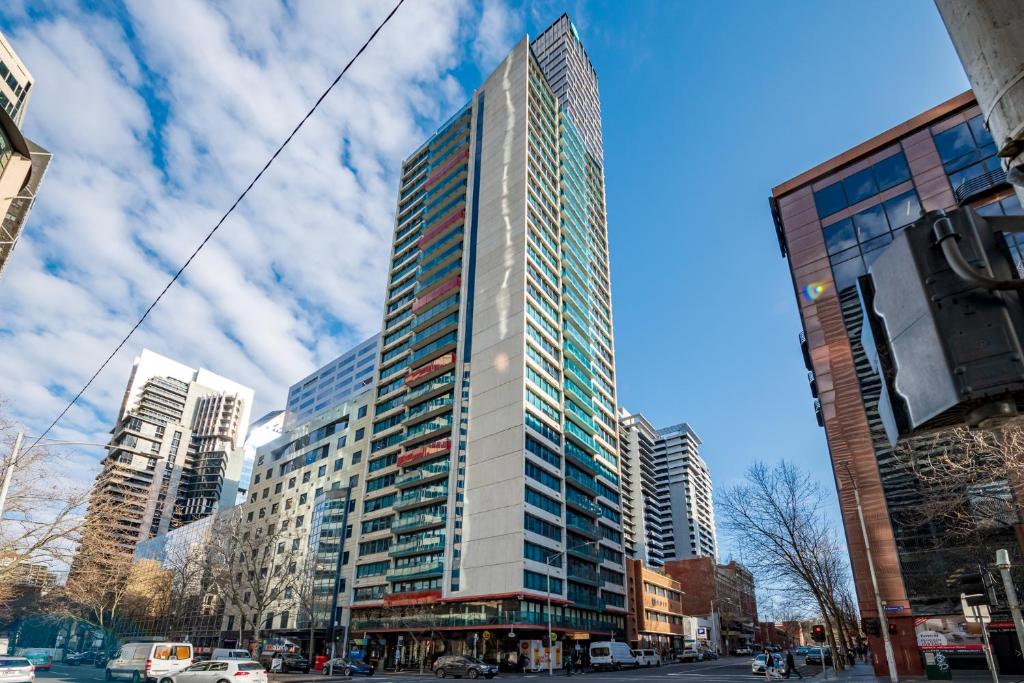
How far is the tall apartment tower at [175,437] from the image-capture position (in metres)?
150

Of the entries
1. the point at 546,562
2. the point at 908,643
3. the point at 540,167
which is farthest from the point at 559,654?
→ the point at 540,167

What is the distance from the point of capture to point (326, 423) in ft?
264

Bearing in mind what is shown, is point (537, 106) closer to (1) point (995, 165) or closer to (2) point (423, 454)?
(2) point (423, 454)

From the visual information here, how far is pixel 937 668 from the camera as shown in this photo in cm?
2688

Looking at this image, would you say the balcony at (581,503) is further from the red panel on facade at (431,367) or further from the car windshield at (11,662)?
the car windshield at (11,662)

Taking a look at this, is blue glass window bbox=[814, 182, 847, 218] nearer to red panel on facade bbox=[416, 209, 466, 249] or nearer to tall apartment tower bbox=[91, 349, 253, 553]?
red panel on facade bbox=[416, 209, 466, 249]

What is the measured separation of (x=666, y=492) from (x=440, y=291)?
117790mm

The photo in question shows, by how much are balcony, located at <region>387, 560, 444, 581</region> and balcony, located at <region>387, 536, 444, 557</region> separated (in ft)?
3.79

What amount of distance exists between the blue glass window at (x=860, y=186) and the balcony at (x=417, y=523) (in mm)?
43052

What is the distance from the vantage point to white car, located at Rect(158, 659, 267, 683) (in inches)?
849

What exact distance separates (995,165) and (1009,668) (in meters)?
26.1

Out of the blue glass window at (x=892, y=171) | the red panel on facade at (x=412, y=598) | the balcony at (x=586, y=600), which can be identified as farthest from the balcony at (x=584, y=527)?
the blue glass window at (x=892, y=171)

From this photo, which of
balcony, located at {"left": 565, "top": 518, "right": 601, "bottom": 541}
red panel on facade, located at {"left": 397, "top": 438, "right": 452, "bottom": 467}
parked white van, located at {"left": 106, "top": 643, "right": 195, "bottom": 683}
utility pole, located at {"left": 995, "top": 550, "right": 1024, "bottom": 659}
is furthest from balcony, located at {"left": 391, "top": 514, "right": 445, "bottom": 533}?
utility pole, located at {"left": 995, "top": 550, "right": 1024, "bottom": 659}

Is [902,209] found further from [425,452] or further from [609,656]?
[425,452]
